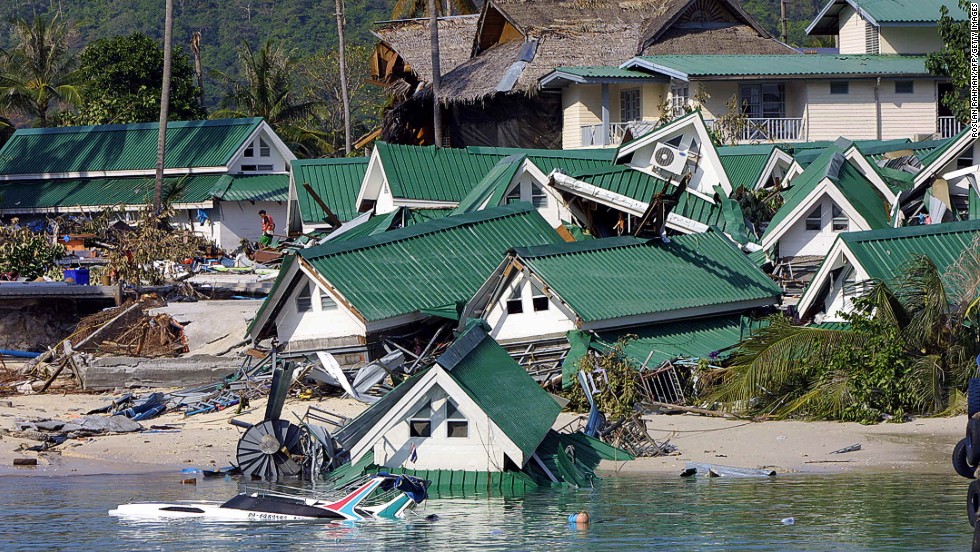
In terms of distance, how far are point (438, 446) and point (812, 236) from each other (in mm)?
17525

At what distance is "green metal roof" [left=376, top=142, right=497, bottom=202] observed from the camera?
40.7 metres

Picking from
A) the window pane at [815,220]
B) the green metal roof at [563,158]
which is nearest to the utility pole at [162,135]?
the green metal roof at [563,158]

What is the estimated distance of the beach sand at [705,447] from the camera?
78.2ft

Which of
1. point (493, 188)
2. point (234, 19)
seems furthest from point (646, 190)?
point (234, 19)

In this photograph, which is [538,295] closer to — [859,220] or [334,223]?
[859,220]

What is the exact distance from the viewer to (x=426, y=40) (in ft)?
201

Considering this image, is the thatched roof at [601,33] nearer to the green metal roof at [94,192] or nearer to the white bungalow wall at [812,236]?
the green metal roof at [94,192]

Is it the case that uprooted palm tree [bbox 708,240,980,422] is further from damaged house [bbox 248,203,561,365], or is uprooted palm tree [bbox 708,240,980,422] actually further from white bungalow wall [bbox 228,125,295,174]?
white bungalow wall [bbox 228,125,295,174]

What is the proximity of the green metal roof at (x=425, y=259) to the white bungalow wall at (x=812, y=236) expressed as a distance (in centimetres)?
611

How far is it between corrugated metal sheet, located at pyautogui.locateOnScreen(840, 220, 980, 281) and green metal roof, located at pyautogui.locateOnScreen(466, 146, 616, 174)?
10183 millimetres

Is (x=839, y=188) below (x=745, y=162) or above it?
below

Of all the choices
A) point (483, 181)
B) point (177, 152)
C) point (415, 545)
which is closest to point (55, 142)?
point (177, 152)

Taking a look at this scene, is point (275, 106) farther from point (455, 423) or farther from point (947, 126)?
point (455, 423)

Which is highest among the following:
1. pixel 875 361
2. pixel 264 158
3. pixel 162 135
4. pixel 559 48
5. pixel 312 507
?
pixel 559 48
